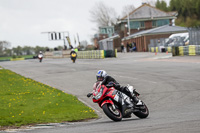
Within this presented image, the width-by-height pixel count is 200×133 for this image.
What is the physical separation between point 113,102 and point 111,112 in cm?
32

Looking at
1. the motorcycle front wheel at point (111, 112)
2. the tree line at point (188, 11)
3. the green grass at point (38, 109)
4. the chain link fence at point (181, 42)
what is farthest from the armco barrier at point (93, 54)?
the motorcycle front wheel at point (111, 112)

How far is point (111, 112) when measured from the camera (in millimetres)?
9719

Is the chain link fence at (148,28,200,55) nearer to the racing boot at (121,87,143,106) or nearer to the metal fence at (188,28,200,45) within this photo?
the metal fence at (188,28,200,45)

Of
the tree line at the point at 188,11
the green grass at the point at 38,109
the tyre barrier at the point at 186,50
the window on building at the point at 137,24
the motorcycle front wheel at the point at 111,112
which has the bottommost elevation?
the green grass at the point at 38,109

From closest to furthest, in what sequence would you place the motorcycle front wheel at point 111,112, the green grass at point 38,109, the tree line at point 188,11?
the motorcycle front wheel at point 111,112
the green grass at point 38,109
the tree line at point 188,11

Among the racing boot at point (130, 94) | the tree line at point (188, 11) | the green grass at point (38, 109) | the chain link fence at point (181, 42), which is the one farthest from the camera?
the tree line at point (188, 11)

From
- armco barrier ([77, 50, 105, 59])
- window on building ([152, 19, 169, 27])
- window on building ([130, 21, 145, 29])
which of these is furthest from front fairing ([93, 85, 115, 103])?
window on building ([152, 19, 169, 27])

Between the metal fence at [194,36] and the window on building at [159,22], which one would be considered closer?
the metal fence at [194,36]

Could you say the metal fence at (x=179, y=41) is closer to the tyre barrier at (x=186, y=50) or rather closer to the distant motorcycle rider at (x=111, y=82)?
the tyre barrier at (x=186, y=50)

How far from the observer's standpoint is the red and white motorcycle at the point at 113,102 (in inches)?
382

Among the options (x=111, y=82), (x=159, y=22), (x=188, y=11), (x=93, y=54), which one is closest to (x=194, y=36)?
(x=93, y=54)

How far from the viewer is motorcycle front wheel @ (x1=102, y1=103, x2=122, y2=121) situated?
966 centimetres

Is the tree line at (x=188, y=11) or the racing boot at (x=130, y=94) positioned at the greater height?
the tree line at (x=188, y=11)

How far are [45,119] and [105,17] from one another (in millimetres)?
118938
